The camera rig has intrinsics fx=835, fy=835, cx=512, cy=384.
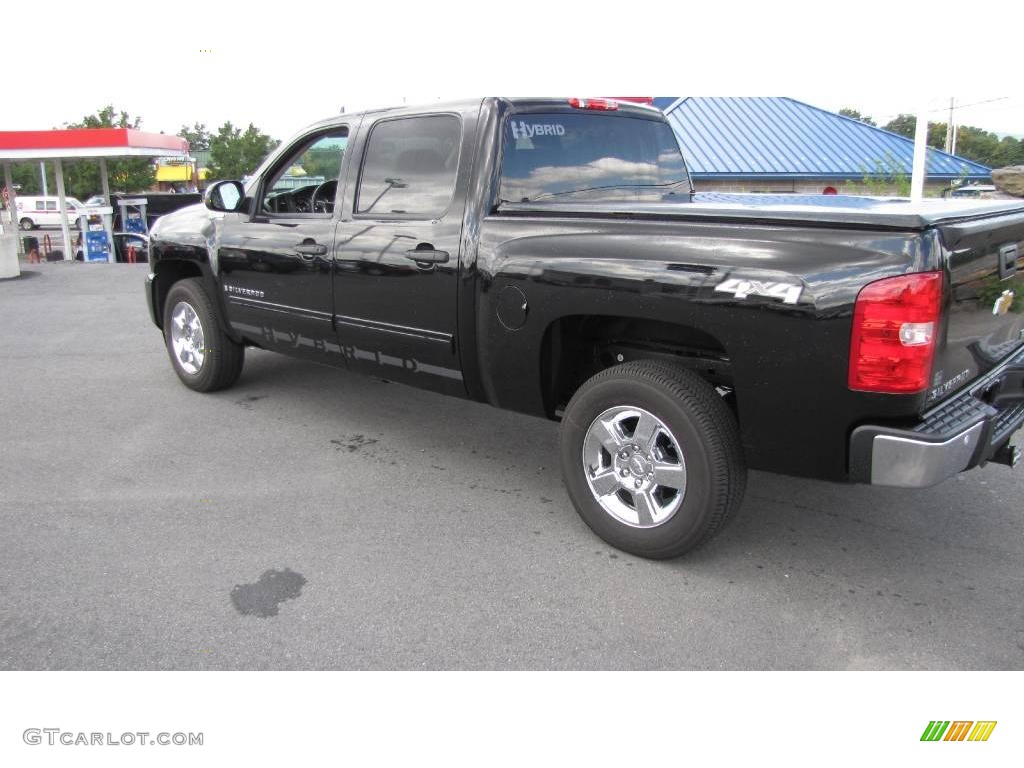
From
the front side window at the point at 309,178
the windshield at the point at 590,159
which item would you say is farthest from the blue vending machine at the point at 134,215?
the windshield at the point at 590,159

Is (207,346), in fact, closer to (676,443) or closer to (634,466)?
(634,466)

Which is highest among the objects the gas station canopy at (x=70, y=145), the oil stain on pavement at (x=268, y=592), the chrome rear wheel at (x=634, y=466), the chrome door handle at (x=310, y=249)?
the gas station canopy at (x=70, y=145)

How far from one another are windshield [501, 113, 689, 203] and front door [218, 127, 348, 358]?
126 cm

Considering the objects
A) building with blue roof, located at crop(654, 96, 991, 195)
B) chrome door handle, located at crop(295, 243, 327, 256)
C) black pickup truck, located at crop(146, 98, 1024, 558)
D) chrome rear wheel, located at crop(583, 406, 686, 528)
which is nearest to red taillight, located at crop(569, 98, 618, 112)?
black pickup truck, located at crop(146, 98, 1024, 558)

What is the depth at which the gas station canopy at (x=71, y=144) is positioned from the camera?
17859mm

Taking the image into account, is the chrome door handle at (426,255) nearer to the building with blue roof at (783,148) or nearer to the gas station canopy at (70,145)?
the gas station canopy at (70,145)

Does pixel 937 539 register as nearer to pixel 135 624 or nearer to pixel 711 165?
pixel 135 624

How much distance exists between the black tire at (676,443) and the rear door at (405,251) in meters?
0.88

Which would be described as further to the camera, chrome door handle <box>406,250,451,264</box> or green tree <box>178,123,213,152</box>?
green tree <box>178,123,213,152</box>

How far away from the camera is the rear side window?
4301 millimetres

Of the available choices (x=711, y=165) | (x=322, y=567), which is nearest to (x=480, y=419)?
(x=322, y=567)

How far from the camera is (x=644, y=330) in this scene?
3859 mm

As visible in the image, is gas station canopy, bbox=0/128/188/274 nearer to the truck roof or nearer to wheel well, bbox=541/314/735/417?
the truck roof

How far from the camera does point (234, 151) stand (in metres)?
34.4
